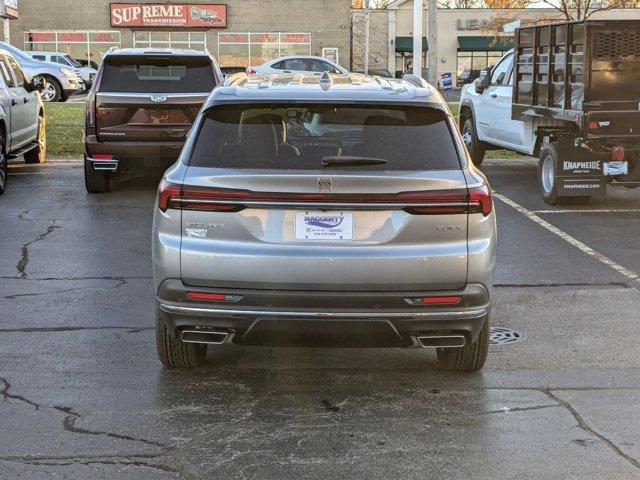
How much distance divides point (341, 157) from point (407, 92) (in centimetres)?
69

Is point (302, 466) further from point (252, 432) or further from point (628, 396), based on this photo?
point (628, 396)

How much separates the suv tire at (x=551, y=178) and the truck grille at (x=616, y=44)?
1.31 metres

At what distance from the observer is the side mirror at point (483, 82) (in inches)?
631

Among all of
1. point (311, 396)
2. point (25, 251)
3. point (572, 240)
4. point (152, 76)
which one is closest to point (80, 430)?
point (311, 396)

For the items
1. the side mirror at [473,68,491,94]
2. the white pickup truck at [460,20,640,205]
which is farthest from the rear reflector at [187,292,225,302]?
the side mirror at [473,68,491,94]

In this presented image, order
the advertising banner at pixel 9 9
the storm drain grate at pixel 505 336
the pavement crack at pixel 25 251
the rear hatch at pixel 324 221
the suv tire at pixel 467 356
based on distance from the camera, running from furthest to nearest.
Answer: the advertising banner at pixel 9 9 → the pavement crack at pixel 25 251 → the storm drain grate at pixel 505 336 → the suv tire at pixel 467 356 → the rear hatch at pixel 324 221

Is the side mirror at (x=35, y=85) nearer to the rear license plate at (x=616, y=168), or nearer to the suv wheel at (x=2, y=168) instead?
the suv wheel at (x=2, y=168)

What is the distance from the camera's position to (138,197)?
13352 mm

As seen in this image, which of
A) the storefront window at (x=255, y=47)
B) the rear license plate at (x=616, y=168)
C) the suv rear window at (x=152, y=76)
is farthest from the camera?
the storefront window at (x=255, y=47)

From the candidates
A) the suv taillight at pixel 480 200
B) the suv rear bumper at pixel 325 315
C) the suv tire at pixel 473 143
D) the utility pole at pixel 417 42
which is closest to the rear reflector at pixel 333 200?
the suv taillight at pixel 480 200

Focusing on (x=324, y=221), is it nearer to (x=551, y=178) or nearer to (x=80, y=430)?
(x=80, y=430)

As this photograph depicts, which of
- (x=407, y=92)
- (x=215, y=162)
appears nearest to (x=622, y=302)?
(x=407, y=92)

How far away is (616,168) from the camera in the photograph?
489 inches

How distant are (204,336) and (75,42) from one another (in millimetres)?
57074
